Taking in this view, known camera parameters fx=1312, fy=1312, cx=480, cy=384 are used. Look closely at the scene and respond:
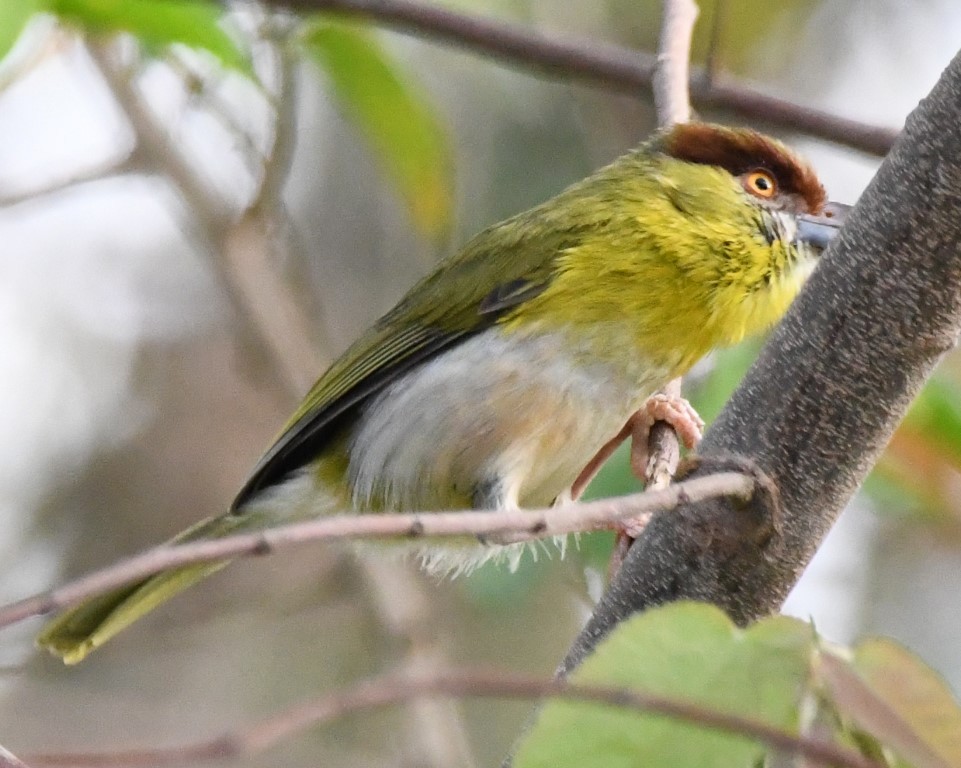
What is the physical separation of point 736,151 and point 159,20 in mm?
1454

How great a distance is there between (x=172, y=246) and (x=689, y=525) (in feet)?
18.8

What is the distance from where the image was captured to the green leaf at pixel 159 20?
8.59 ft

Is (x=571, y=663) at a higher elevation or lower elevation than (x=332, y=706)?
lower

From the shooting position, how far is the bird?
300 centimetres

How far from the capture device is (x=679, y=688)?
1.31 meters

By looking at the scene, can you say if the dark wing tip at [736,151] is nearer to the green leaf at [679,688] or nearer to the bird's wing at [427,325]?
the bird's wing at [427,325]

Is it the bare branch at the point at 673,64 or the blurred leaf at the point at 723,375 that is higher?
the bare branch at the point at 673,64

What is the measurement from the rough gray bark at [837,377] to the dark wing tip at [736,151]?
143 centimetres

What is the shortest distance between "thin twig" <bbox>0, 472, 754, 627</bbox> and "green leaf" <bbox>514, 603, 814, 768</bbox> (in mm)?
216

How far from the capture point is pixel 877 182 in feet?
5.89

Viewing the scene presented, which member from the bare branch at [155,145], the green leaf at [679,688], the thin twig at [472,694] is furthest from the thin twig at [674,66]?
the thin twig at [472,694]

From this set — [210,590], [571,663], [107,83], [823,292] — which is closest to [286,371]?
[107,83]

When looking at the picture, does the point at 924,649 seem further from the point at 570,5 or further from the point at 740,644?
the point at 740,644

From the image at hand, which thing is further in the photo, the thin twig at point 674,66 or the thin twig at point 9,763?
the thin twig at point 674,66
